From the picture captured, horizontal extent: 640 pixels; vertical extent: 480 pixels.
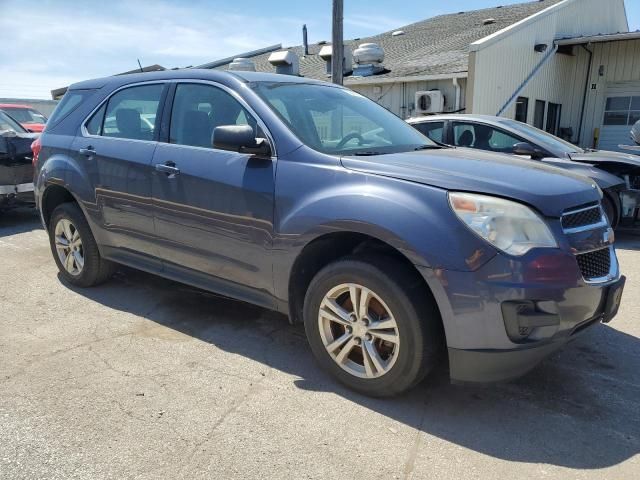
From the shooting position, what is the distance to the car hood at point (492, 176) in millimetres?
2486

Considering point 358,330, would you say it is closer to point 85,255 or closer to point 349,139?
point 349,139

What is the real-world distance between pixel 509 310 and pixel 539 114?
13530mm

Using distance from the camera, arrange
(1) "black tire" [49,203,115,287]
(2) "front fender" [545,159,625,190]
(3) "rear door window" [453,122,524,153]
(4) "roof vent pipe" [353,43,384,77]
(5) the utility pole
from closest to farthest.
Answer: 1. (1) "black tire" [49,203,115,287]
2. (2) "front fender" [545,159,625,190]
3. (3) "rear door window" [453,122,524,153]
4. (5) the utility pole
5. (4) "roof vent pipe" [353,43,384,77]

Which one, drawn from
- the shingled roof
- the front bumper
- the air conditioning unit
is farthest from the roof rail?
the front bumper

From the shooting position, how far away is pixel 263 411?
272 centimetres

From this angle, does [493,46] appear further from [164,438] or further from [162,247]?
[164,438]

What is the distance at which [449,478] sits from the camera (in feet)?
7.27

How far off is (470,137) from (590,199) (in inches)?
169

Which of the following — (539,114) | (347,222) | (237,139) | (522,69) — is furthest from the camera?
(539,114)

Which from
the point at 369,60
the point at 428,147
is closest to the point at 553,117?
the point at 369,60

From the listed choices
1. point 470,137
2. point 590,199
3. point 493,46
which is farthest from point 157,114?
point 493,46

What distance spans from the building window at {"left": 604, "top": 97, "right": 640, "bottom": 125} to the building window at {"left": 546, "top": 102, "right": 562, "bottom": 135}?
1.28 metres

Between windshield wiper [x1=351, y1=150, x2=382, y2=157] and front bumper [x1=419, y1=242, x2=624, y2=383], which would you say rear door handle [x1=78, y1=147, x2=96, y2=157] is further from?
front bumper [x1=419, y1=242, x2=624, y2=383]

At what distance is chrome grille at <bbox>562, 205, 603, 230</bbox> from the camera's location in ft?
8.32
